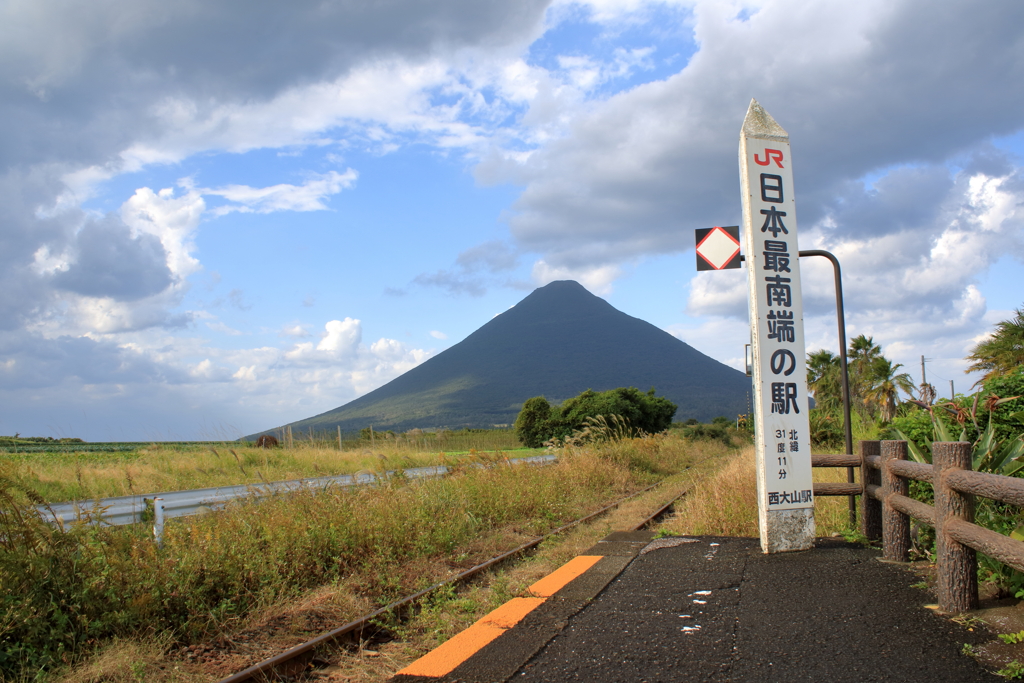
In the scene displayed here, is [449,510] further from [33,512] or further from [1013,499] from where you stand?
[1013,499]

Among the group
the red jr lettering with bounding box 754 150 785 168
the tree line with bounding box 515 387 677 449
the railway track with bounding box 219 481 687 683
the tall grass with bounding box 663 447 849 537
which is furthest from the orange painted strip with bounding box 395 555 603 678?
the tree line with bounding box 515 387 677 449

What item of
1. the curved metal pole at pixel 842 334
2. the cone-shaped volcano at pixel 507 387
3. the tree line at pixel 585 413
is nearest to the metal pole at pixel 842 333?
the curved metal pole at pixel 842 334

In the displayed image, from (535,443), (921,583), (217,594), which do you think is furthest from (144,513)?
(535,443)

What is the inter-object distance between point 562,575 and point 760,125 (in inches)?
165

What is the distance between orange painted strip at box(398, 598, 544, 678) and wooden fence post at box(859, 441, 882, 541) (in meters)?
2.95

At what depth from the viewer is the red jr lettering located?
18.5ft

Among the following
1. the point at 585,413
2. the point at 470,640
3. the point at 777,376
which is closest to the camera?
the point at 470,640

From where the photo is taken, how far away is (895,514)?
4.79 metres

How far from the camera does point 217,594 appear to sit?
4551 millimetres

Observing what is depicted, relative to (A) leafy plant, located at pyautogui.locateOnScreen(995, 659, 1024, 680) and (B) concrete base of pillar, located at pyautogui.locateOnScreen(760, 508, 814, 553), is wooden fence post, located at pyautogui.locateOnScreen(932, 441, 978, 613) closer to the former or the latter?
(A) leafy plant, located at pyautogui.locateOnScreen(995, 659, 1024, 680)

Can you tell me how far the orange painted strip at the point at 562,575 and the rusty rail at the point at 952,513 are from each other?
231 cm

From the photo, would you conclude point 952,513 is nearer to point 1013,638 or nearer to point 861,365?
point 1013,638

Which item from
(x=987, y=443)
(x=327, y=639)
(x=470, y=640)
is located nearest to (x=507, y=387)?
(x=987, y=443)

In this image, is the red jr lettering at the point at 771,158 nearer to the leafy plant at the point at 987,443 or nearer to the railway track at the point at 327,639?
the leafy plant at the point at 987,443
